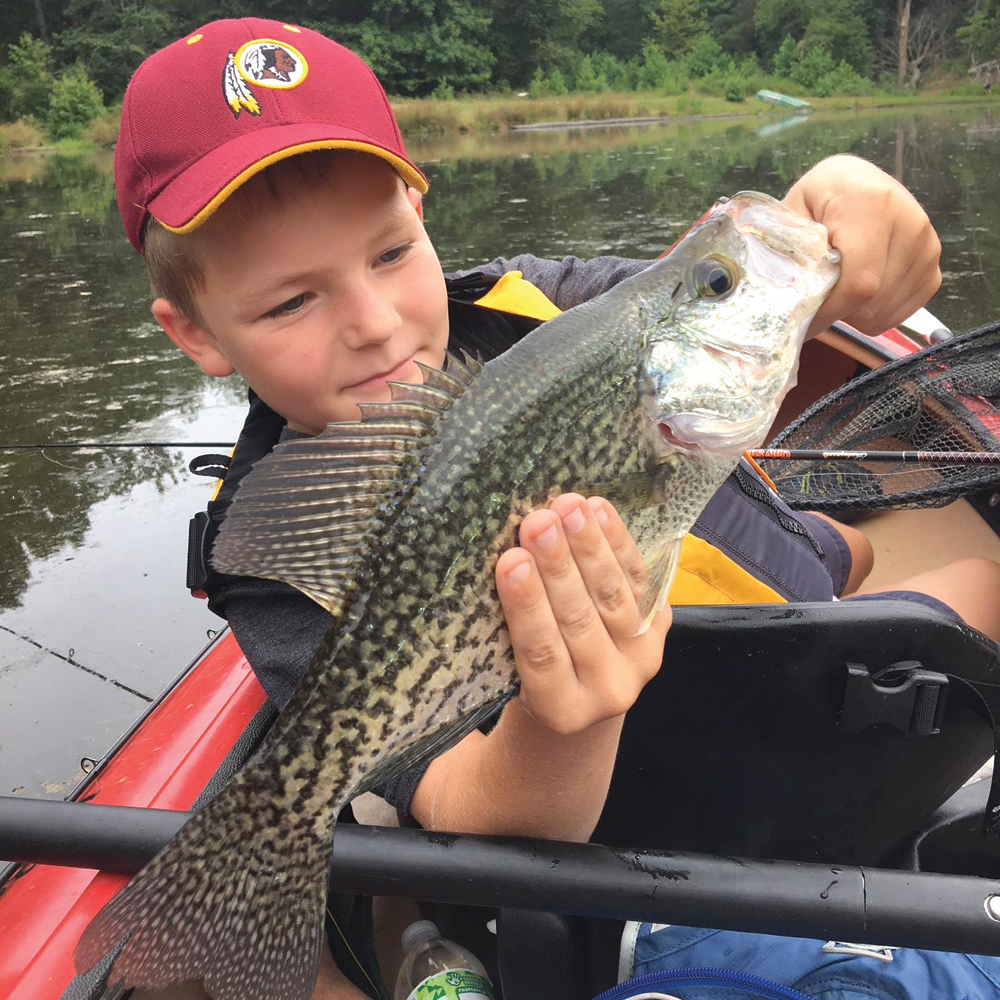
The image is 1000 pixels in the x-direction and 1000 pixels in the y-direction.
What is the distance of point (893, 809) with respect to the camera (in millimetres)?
1749

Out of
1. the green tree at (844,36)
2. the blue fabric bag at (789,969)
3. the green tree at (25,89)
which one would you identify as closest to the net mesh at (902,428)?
the blue fabric bag at (789,969)

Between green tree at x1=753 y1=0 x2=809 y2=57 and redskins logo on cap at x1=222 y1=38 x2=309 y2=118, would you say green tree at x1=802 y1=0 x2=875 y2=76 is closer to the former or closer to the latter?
green tree at x1=753 y1=0 x2=809 y2=57

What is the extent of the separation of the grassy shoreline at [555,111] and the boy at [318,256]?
1360 inches

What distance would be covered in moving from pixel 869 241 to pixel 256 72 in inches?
52.0

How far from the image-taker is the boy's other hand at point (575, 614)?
1242 mm

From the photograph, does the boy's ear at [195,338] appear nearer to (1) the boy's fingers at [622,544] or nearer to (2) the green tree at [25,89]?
(1) the boy's fingers at [622,544]

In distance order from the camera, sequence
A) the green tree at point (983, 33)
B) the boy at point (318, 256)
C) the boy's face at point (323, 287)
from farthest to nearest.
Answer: the green tree at point (983, 33)
the boy's face at point (323, 287)
the boy at point (318, 256)

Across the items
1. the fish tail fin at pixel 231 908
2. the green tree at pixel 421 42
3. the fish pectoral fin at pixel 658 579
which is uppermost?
the fish pectoral fin at pixel 658 579

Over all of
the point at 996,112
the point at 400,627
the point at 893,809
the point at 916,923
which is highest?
the point at 400,627

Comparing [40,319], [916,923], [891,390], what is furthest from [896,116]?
[916,923]

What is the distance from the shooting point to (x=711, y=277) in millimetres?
1469

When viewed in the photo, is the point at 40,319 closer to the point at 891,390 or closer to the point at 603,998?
the point at 891,390

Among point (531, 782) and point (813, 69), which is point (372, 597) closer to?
point (531, 782)

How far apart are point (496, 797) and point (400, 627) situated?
468 millimetres
